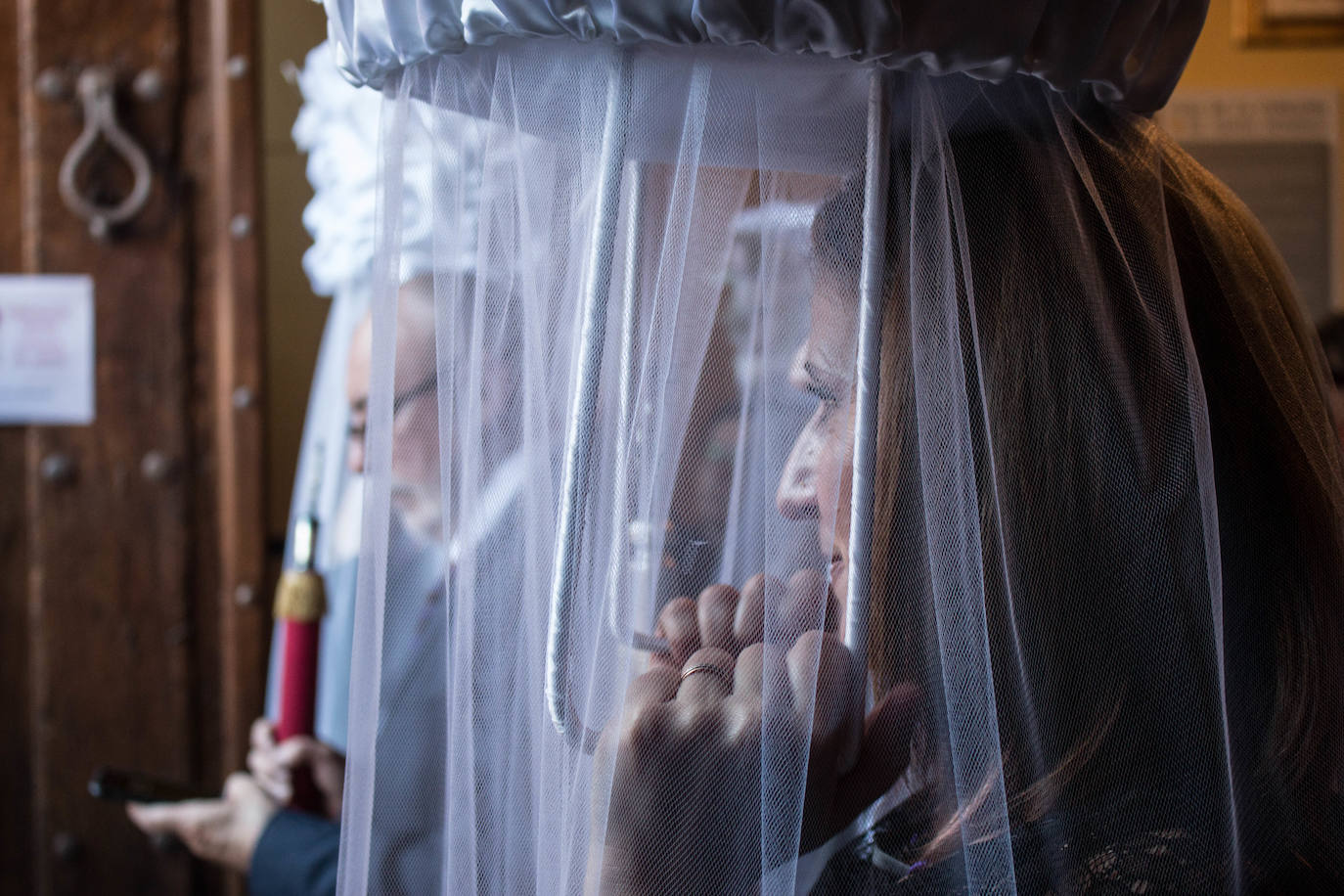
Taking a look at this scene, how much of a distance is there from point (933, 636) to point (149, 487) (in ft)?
4.07

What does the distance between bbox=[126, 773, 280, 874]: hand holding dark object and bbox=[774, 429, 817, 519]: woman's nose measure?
0.77 meters

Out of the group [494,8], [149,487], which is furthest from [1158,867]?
[149,487]

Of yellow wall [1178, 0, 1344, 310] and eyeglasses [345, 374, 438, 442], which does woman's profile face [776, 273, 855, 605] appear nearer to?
eyeglasses [345, 374, 438, 442]

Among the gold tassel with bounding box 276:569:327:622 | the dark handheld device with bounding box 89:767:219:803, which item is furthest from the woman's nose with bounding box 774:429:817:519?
the dark handheld device with bounding box 89:767:219:803

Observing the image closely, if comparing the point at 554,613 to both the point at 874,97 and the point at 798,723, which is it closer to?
the point at 798,723

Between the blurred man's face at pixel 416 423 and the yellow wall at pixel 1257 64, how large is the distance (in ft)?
5.43

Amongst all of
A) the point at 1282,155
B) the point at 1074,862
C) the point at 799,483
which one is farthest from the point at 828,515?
Answer: the point at 1282,155

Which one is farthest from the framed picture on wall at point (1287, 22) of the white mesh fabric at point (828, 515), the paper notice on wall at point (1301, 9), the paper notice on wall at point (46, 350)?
the paper notice on wall at point (46, 350)

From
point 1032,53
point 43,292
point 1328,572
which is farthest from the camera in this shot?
point 43,292

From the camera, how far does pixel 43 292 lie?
1.33 meters

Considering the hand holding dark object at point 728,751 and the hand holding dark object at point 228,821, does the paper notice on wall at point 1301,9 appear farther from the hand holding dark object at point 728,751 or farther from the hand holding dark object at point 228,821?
the hand holding dark object at point 228,821

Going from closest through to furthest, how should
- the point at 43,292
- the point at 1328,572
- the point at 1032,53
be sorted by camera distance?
the point at 1032,53
the point at 1328,572
the point at 43,292

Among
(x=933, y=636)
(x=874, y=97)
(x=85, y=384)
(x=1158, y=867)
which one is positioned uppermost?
(x=874, y=97)

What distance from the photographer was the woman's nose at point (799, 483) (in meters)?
0.45
